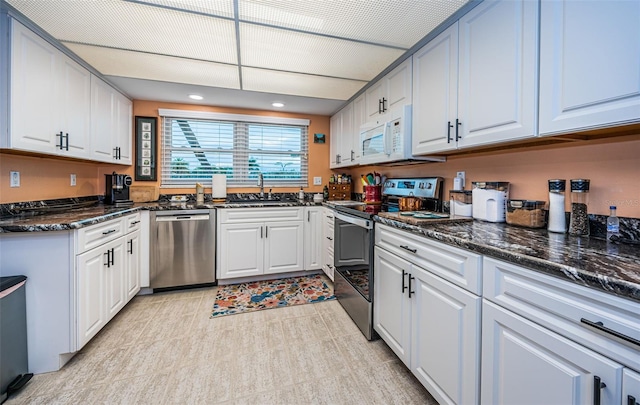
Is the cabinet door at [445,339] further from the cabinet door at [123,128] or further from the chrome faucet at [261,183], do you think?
the cabinet door at [123,128]

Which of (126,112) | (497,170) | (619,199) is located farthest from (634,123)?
(126,112)

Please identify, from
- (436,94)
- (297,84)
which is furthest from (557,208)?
(297,84)

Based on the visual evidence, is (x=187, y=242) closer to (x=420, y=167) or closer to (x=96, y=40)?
(x=96, y=40)

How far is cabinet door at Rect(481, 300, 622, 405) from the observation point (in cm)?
73

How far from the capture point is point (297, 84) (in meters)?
2.60

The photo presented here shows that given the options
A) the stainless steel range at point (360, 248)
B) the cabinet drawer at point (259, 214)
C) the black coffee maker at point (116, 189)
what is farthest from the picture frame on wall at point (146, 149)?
the stainless steel range at point (360, 248)

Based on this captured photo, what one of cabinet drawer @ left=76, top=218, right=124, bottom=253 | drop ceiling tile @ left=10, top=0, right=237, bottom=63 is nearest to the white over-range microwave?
drop ceiling tile @ left=10, top=0, right=237, bottom=63

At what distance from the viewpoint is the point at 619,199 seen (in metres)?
1.16

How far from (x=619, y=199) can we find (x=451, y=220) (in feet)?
2.31

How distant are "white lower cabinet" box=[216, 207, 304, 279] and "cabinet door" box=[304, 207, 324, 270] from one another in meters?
0.06

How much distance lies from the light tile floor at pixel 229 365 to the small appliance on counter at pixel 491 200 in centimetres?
111

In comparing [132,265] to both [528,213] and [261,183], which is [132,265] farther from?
[528,213]

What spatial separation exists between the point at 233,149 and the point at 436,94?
2656 millimetres

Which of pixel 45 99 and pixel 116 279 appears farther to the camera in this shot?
pixel 116 279
